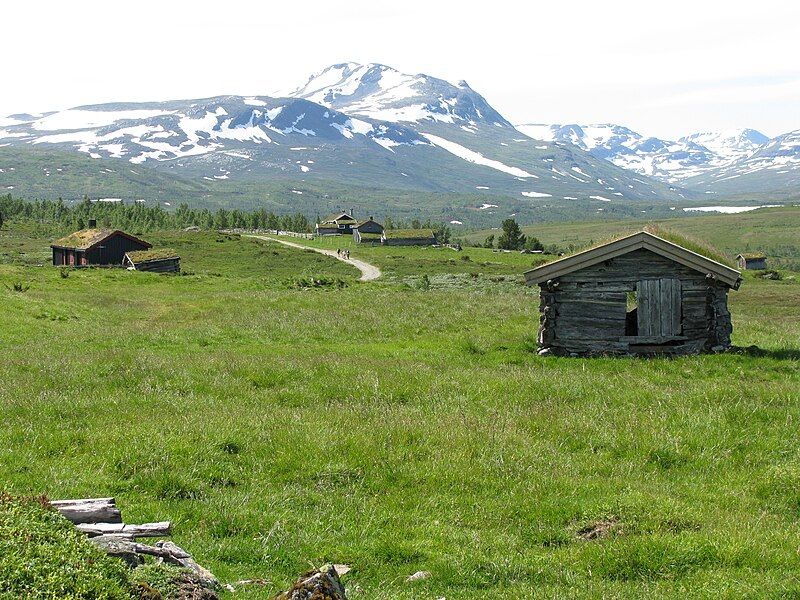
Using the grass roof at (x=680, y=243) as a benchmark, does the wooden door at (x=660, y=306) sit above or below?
below

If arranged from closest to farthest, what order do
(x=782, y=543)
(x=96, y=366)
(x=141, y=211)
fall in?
(x=782, y=543) → (x=96, y=366) → (x=141, y=211)

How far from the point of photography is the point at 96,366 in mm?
18703

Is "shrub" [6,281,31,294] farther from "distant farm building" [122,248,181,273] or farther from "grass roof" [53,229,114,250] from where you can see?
"grass roof" [53,229,114,250]

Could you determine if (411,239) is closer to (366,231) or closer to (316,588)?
(366,231)

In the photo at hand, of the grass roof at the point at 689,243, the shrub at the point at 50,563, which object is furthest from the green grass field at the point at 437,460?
the grass roof at the point at 689,243

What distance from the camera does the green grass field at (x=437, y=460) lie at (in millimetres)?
8688

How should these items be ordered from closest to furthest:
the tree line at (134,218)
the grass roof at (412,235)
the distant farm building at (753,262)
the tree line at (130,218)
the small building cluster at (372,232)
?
the distant farm building at (753,262) < the grass roof at (412,235) < the small building cluster at (372,232) < the tree line at (134,218) < the tree line at (130,218)

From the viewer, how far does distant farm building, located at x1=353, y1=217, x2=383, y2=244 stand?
15444cm

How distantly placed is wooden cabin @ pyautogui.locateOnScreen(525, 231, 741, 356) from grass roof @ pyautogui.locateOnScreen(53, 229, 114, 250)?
74.9 m

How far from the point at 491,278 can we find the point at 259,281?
27.2 m

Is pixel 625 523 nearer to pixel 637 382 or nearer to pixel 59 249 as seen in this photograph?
pixel 637 382

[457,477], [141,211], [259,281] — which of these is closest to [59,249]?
[259,281]

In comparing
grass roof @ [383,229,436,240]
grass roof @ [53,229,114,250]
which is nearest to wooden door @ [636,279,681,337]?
grass roof @ [53,229,114,250]

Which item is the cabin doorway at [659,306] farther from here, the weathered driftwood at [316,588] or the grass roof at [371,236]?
the grass roof at [371,236]
